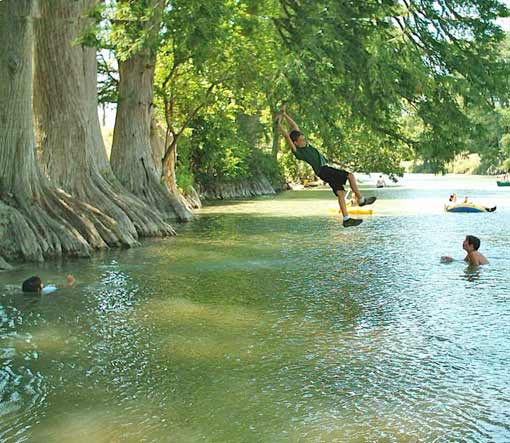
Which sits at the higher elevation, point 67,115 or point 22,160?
point 67,115

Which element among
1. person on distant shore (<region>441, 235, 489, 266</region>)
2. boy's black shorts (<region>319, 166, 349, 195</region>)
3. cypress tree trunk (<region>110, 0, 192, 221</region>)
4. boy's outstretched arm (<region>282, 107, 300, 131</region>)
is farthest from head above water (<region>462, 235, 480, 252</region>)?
cypress tree trunk (<region>110, 0, 192, 221</region>)

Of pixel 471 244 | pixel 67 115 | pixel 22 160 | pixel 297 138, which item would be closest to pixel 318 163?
pixel 297 138

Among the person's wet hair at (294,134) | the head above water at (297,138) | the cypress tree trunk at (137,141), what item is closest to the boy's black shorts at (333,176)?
the head above water at (297,138)

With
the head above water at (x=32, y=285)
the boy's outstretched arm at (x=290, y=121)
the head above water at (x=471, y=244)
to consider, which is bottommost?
the head above water at (x=471, y=244)

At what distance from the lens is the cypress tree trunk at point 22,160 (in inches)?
642

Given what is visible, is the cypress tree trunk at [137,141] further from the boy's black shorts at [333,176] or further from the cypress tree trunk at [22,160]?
the boy's black shorts at [333,176]

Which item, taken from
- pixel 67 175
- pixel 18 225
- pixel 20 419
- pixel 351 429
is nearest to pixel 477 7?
pixel 351 429

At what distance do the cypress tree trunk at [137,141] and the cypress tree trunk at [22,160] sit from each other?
913 cm

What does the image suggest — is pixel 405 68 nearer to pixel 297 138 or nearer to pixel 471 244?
pixel 297 138

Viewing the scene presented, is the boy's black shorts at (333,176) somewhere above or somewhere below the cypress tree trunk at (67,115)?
below

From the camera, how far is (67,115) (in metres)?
19.8

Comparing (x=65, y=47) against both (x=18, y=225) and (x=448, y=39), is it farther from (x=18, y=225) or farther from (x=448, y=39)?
(x=448, y=39)

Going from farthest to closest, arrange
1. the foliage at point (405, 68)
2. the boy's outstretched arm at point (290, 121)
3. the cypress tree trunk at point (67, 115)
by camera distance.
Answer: the cypress tree trunk at point (67, 115) → the boy's outstretched arm at point (290, 121) → the foliage at point (405, 68)

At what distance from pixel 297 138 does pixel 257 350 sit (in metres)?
2.88
